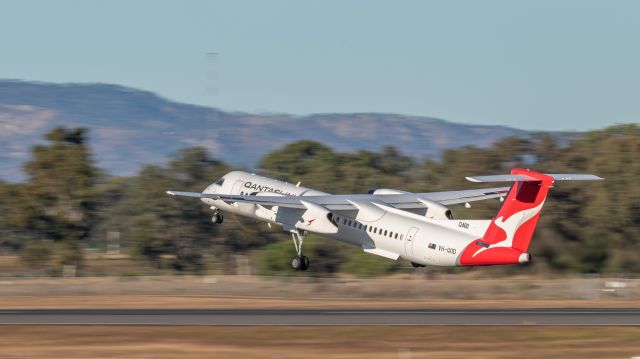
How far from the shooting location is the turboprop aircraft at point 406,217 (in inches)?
1591

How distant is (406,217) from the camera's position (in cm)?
4659

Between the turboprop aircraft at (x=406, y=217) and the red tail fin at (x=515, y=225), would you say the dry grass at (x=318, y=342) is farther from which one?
the red tail fin at (x=515, y=225)

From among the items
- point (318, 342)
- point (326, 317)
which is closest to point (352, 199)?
point (326, 317)

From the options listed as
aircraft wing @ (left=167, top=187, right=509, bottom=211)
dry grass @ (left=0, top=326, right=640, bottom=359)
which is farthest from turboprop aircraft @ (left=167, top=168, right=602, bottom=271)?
dry grass @ (left=0, top=326, right=640, bottom=359)

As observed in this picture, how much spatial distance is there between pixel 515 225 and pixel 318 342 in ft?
44.8

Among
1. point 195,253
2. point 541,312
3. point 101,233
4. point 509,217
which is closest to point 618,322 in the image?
point 541,312

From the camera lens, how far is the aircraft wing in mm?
48906

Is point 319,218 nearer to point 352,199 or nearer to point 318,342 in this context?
point 352,199

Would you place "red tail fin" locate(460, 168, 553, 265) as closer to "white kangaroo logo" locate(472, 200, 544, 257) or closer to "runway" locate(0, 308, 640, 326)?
"white kangaroo logo" locate(472, 200, 544, 257)

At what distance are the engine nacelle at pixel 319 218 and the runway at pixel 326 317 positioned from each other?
997 centimetres

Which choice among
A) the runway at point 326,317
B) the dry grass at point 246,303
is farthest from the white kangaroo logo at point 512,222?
the runway at point 326,317

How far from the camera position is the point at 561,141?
79.1 meters

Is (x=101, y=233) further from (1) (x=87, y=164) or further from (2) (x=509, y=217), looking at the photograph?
(2) (x=509, y=217)

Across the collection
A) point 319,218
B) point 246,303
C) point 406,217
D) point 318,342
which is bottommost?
point 246,303
